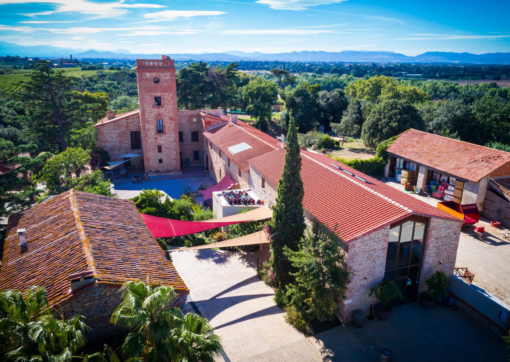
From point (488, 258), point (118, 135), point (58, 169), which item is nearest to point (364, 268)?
point (488, 258)

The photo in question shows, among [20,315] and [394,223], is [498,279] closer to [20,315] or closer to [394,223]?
[394,223]

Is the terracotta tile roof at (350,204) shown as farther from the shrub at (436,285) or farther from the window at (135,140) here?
the window at (135,140)

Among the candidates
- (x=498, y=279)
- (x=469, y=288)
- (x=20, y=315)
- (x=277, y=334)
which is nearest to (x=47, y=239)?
(x=20, y=315)

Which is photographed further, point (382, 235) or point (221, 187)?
point (221, 187)

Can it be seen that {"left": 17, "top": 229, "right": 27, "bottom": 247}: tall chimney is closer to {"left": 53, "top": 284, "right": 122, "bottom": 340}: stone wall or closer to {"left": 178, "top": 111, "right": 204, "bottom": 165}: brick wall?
{"left": 53, "top": 284, "right": 122, "bottom": 340}: stone wall

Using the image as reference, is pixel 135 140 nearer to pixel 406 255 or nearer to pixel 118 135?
pixel 118 135

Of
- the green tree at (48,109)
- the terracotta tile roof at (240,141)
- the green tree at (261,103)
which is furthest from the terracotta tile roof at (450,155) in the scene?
the green tree at (48,109)

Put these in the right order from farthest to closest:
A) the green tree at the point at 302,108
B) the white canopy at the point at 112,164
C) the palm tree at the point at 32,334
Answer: the green tree at the point at 302,108
the white canopy at the point at 112,164
the palm tree at the point at 32,334
